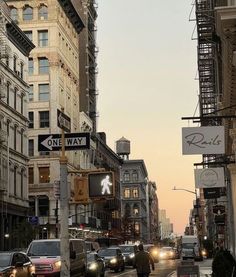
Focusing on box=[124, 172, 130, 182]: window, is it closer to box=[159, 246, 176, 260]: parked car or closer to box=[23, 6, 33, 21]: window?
box=[159, 246, 176, 260]: parked car

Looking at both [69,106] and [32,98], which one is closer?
[32,98]

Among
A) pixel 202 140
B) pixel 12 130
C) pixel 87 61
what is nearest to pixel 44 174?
pixel 12 130

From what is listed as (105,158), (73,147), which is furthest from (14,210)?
(105,158)

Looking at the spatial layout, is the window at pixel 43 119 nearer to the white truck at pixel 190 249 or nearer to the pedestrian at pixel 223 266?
the white truck at pixel 190 249

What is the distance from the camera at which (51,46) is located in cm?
8794

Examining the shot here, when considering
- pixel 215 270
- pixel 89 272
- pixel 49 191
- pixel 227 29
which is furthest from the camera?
pixel 49 191

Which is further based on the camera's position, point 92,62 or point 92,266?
point 92,62

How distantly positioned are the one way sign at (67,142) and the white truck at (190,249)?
53.4 m

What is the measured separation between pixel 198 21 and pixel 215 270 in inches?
876

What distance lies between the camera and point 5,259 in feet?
76.2

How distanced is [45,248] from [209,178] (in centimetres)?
757

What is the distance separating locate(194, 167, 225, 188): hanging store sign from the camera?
26875 millimetres

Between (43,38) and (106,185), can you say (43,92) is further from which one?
(106,185)

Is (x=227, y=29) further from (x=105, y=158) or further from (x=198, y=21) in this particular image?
(x=105, y=158)
